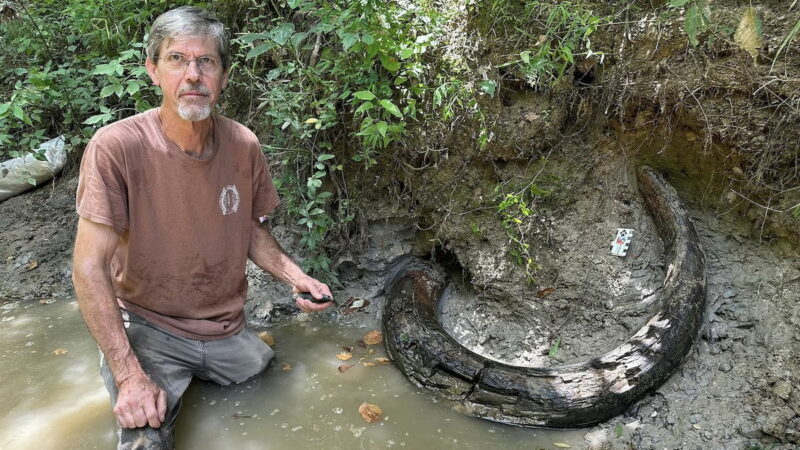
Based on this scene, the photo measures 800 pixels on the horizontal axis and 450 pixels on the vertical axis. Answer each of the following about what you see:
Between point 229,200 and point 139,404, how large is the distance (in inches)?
41.6

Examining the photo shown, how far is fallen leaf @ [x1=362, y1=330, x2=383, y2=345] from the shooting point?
11.2 ft

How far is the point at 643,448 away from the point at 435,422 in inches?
40.6

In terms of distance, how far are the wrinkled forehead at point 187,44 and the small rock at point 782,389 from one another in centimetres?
328

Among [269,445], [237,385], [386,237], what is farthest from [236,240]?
[386,237]

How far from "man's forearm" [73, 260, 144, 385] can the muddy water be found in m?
0.46

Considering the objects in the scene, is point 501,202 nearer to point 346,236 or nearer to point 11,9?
point 346,236

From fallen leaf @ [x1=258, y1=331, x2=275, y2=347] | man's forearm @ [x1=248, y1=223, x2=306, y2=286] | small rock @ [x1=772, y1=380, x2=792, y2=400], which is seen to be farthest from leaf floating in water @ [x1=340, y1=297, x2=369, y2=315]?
small rock @ [x1=772, y1=380, x2=792, y2=400]

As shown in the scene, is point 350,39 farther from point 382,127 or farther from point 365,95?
point 382,127

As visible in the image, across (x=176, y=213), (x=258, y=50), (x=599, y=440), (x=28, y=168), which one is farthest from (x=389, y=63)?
(x=28, y=168)

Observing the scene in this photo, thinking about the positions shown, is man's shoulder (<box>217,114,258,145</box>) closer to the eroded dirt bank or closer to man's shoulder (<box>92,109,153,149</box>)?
man's shoulder (<box>92,109,153,149</box>)

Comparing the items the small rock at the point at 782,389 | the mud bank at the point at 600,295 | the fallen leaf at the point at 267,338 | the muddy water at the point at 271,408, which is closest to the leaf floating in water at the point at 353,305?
the mud bank at the point at 600,295

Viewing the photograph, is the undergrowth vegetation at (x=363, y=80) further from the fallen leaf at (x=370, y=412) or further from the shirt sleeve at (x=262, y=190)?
the fallen leaf at (x=370, y=412)

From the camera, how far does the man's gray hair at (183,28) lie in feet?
7.99

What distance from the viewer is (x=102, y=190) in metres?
2.30
